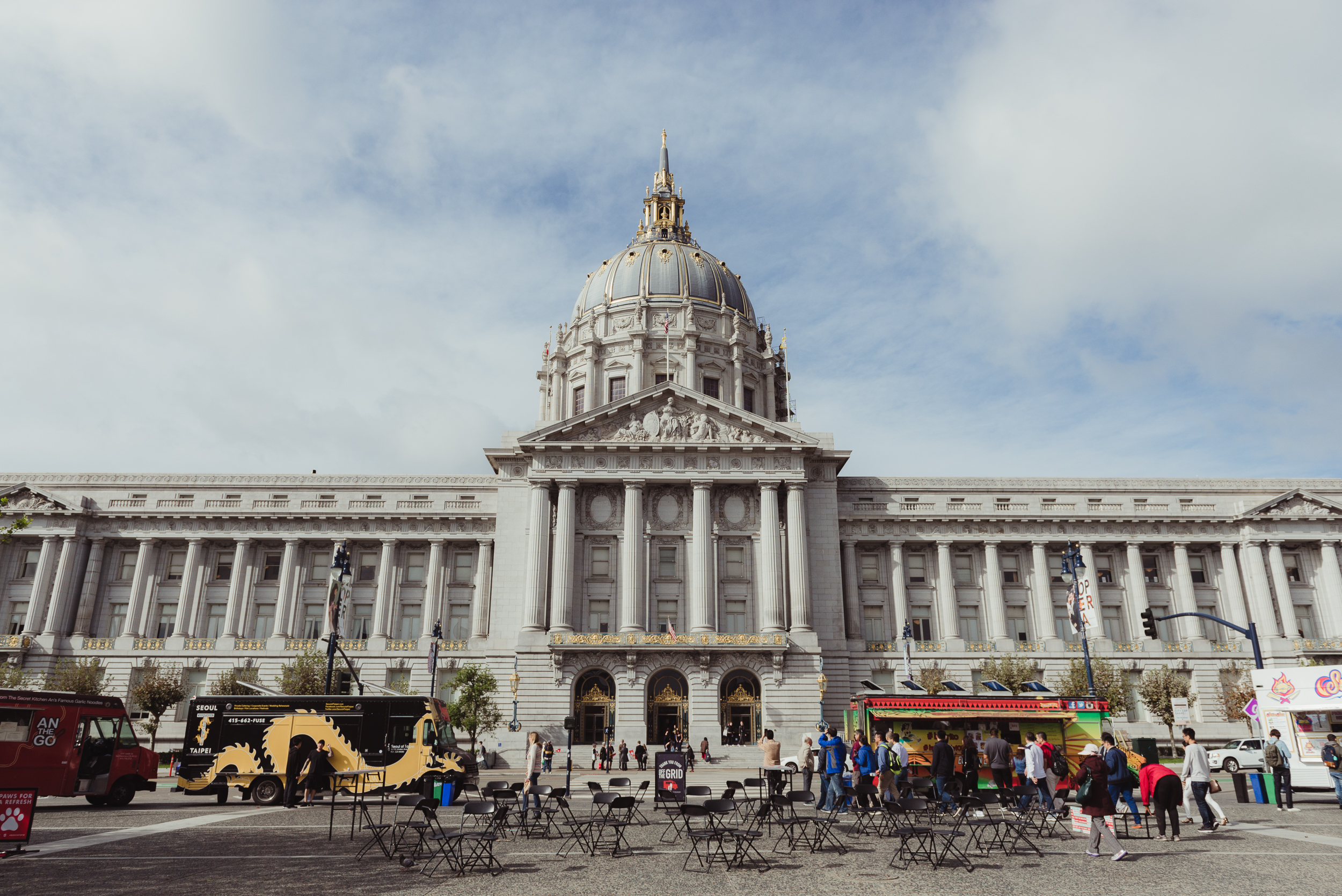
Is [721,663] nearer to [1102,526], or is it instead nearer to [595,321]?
[1102,526]

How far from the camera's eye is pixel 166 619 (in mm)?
58406

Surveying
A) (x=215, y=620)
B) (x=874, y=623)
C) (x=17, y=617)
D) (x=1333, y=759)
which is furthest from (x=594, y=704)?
(x=17, y=617)

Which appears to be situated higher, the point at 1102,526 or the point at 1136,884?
the point at 1102,526

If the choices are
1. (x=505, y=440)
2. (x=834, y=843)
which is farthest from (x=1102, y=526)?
(x=834, y=843)

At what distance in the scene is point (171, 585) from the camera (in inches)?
2324

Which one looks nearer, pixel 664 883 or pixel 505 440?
pixel 664 883

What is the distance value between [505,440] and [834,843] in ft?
145

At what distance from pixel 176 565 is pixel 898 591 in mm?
48470

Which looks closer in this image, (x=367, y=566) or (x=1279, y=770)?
(x=1279, y=770)

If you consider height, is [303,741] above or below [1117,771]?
above

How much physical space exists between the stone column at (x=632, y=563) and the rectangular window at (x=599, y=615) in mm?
1661

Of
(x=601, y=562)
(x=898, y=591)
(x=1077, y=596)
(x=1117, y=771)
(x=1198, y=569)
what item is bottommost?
(x=1117, y=771)

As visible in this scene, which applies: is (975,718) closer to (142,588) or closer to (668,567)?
(668,567)

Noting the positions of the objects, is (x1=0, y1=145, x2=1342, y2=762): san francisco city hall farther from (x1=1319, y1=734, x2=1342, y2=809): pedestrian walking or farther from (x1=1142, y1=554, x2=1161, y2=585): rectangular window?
(x1=1319, y1=734, x2=1342, y2=809): pedestrian walking
